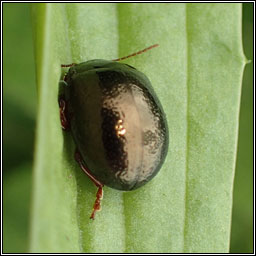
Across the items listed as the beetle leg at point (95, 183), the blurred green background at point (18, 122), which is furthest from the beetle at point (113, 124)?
the blurred green background at point (18, 122)

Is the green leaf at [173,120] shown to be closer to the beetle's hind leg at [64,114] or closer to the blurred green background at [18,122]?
the beetle's hind leg at [64,114]

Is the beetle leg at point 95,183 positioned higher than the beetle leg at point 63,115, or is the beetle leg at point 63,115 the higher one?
the beetle leg at point 63,115

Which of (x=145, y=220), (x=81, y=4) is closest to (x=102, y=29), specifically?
(x=81, y=4)

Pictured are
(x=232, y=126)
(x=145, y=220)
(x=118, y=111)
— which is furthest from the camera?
(x=232, y=126)

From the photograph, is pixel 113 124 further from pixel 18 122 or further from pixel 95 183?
pixel 18 122

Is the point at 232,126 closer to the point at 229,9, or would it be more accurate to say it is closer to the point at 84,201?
the point at 229,9

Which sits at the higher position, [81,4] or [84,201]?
[81,4]

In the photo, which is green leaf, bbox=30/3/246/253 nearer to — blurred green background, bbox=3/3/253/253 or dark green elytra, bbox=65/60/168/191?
dark green elytra, bbox=65/60/168/191

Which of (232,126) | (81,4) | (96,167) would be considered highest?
(81,4)
